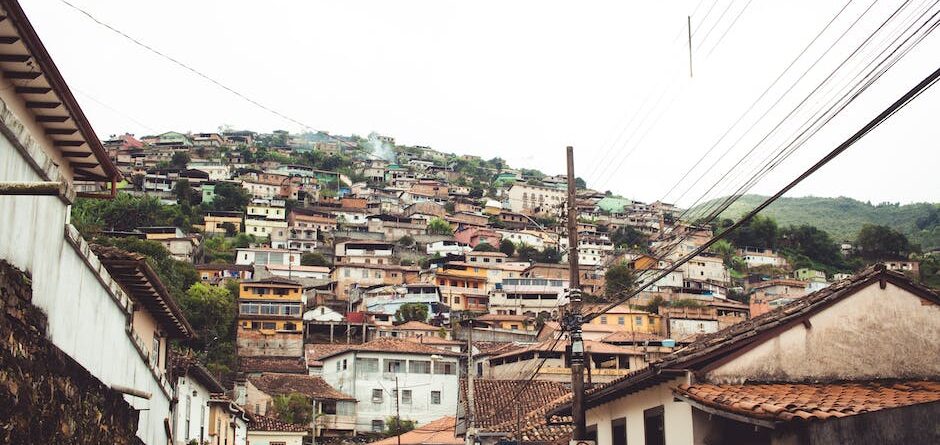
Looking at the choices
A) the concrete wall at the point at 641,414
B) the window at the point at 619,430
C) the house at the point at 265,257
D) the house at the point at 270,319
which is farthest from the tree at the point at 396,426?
the house at the point at 265,257

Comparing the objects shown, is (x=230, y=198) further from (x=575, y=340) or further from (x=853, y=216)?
(x=575, y=340)

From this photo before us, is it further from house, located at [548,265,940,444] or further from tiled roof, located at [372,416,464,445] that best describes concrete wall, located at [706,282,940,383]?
tiled roof, located at [372,416,464,445]

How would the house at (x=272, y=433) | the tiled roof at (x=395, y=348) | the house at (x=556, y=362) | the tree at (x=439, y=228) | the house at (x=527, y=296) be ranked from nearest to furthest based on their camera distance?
the house at (x=272, y=433)
the house at (x=556, y=362)
the tiled roof at (x=395, y=348)
the house at (x=527, y=296)
the tree at (x=439, y=228)

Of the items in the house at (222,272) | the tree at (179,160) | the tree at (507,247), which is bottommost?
the house at (222,272)

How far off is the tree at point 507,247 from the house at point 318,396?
A: 62.6 m

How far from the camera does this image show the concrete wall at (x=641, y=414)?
15.0 meters

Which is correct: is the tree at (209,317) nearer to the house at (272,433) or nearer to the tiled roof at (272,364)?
the tiled roof at (272,364)

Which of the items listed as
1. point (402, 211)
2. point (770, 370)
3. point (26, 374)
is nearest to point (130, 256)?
point (26, 374)

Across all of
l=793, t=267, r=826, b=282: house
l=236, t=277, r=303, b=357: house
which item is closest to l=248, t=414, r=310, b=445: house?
l=236, t=277, r=303, b=357: house

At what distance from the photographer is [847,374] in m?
14.8

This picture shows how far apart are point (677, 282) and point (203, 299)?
53.2 m

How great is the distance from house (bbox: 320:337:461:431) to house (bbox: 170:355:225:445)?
34.7 metres

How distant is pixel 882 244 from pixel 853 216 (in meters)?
75.1

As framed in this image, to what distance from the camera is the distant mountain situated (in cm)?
13488
